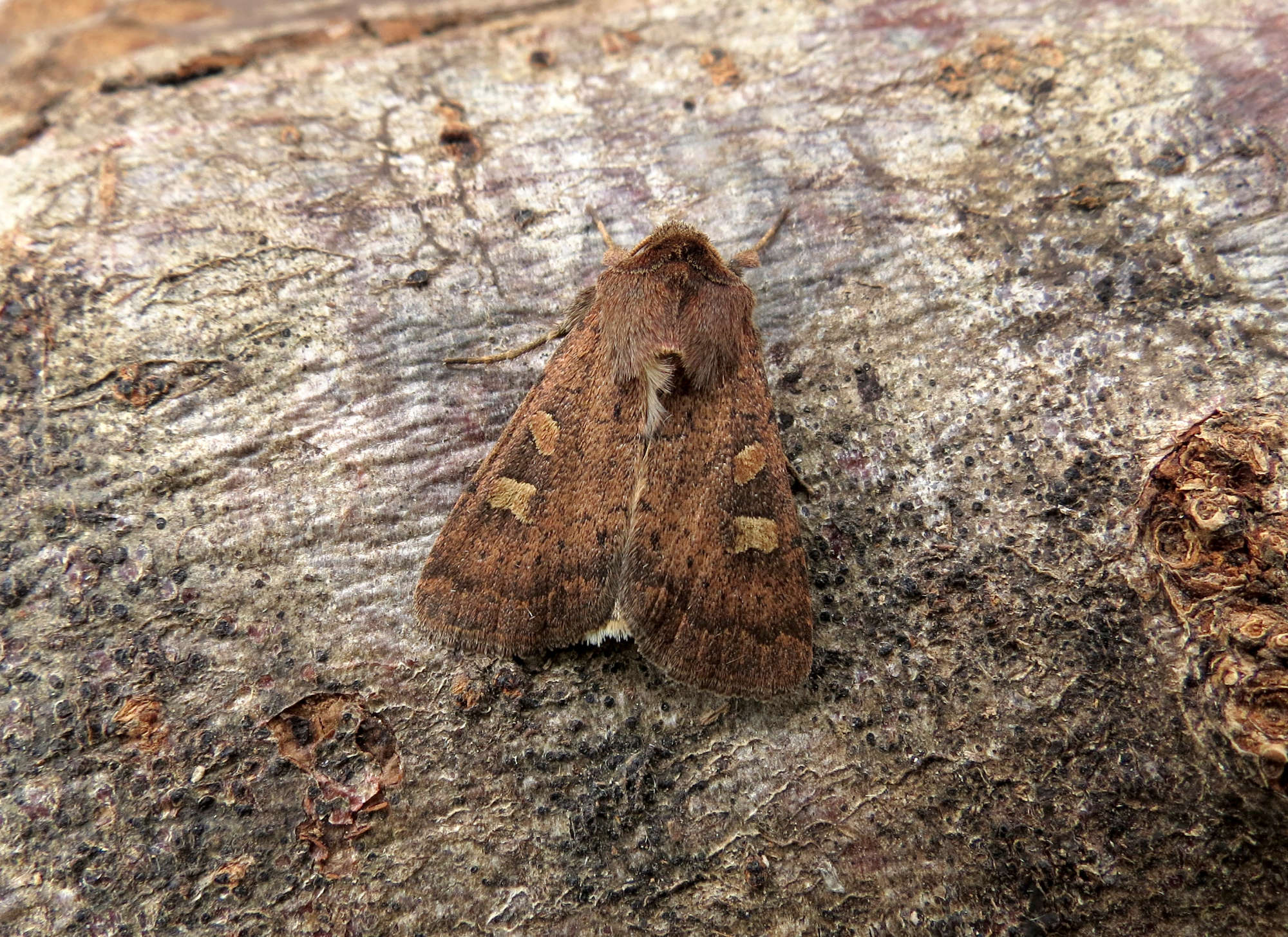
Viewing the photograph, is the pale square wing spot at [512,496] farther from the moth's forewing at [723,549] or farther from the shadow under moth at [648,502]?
the moth's forewing at [723,549]

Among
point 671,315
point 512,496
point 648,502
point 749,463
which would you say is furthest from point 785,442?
point 512,496

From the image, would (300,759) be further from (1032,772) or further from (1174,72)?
(1174,72)

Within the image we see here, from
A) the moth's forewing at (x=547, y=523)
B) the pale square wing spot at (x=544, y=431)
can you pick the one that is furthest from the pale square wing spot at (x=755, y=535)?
the pale square wing spot at (x=544, y=431)

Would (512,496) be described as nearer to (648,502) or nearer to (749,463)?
(648,502)

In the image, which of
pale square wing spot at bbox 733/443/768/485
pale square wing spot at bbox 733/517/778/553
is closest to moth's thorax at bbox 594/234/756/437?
pale square wing spot at bbox 733/443/768/485

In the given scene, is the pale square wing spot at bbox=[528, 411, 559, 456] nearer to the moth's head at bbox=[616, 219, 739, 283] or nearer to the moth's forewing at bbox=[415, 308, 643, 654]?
the moth's forewing at bbox=[415, 308, 643, 654]
